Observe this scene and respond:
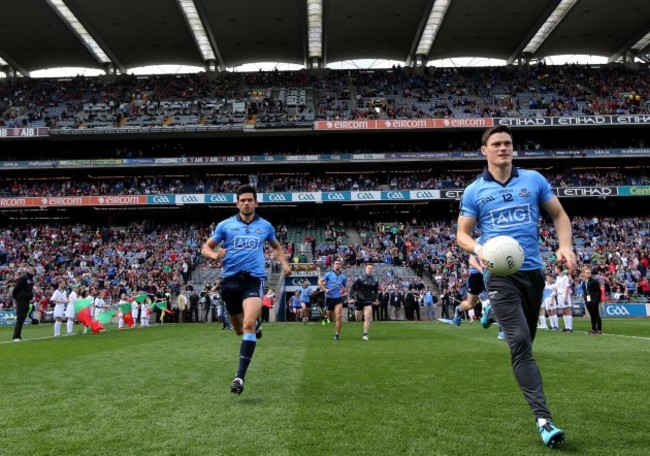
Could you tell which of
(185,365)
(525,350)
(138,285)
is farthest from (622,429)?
(138,285)

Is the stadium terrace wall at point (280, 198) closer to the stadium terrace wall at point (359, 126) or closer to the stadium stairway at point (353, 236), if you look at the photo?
the stadium stairway at point (353, 236)

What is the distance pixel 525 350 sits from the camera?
407 cm

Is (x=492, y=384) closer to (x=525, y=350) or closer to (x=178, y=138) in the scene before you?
(x=525, y=350)

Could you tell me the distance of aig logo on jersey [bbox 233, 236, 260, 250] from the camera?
6.88 metres

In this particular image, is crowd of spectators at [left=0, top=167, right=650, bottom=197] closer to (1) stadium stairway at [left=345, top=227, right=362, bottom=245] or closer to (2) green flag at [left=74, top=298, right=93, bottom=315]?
(1) stadium stairway at [left=345, top=227, right=362, bottom=245]

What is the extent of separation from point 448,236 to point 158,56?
1283 inches

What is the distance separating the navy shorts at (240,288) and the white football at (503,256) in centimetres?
336

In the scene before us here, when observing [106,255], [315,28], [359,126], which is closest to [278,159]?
[359,126]

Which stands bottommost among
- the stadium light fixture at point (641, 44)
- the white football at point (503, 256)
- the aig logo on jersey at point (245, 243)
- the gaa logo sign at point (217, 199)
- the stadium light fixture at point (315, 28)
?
the white football at point (503, 256)

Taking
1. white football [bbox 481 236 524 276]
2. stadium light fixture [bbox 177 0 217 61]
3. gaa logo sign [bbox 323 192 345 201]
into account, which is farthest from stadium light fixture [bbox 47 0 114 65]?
white football [bbox 481 236 524 276]

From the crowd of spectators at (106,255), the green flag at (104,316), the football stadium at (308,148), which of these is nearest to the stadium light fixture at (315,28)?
the football stadium at (308,148)

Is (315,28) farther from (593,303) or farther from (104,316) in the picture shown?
(593,303)

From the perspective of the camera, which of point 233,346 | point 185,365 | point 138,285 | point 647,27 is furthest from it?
point 647,27

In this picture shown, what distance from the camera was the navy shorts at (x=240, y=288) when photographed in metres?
6.75
